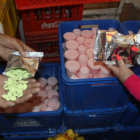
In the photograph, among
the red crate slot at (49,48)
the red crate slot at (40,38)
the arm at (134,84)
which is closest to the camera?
the arm at (134,84)

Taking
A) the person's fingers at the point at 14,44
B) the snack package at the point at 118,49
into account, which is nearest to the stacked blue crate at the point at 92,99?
the snack package at the point at 118,49

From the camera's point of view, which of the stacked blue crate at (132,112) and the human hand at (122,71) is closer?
the human hand at (122,71)

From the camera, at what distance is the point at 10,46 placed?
3.59 feet

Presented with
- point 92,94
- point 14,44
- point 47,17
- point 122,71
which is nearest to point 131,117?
point 92,94

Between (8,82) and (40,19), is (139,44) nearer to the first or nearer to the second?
(8,82)

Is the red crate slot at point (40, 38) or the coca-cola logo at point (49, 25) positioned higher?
the coca-cola logo at point (49, 25)

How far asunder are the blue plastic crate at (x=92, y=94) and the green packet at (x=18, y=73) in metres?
0.17

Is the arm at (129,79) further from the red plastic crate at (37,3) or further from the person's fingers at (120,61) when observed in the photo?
the red plastic crate at (37,3)

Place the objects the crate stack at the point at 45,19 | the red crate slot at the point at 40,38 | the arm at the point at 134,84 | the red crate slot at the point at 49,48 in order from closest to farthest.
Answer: the arm at the point at 134,84 < the crate stack at the point at 45,19 < the red crate slot at the point at 40,38 < the red crate slot at the point at 49,48

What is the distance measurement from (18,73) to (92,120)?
A: 632 millimetres

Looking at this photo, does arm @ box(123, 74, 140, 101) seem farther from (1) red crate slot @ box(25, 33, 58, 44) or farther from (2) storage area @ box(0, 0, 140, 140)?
(1) red crate slot @ box(25, 33, 58, 44)

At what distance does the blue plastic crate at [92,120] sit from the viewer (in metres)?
1.14

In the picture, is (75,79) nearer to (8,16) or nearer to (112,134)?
(112,134)

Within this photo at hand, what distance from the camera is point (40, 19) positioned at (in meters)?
1.44
